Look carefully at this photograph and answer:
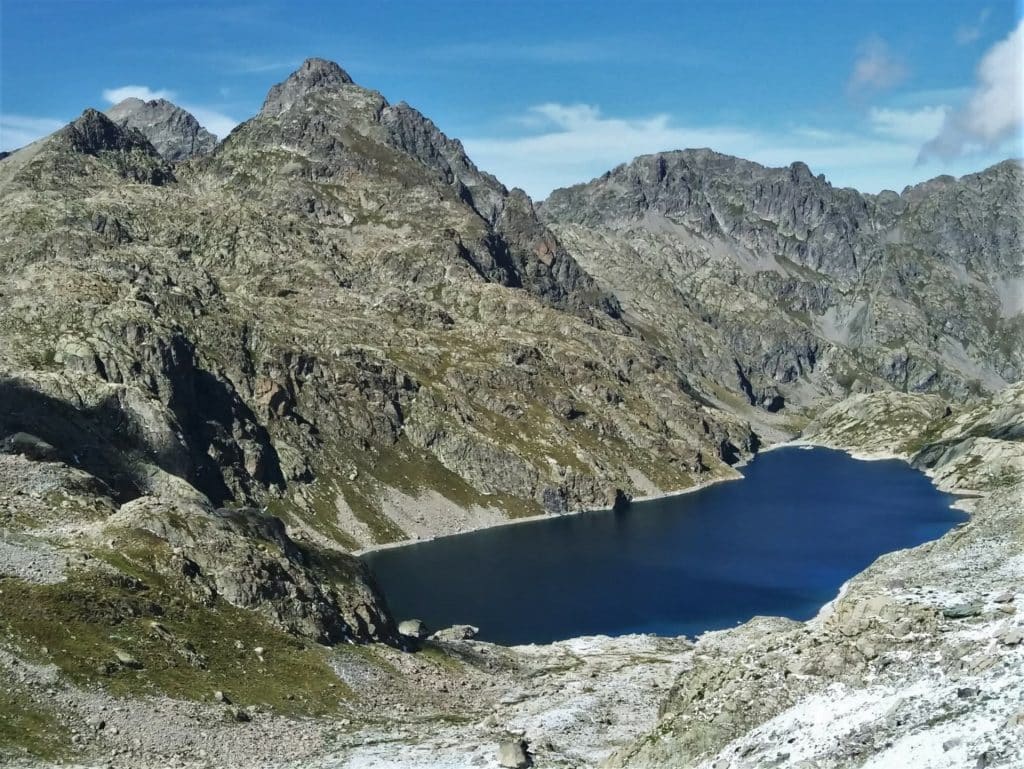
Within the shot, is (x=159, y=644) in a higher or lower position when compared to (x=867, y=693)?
lower

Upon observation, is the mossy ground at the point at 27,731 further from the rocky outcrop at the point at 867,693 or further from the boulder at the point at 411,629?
the boulder at the point at 411,629

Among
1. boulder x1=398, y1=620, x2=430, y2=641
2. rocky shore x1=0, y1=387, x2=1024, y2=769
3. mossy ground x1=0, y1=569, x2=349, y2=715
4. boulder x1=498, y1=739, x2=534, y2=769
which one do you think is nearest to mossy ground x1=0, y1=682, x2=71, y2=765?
rocky shore x1=0, y1=387, x2=1024, y2=769

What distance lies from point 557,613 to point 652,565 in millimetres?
43712

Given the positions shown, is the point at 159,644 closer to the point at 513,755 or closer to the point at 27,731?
the point at 27,731

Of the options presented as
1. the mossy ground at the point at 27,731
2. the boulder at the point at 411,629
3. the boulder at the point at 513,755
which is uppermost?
the mossy ground at the point at 27,731

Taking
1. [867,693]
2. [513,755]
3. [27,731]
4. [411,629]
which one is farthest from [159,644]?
[867,693]

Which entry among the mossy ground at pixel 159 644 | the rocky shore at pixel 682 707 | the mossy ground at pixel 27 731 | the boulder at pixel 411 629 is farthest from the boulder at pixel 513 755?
the boulder at pixel 411 629

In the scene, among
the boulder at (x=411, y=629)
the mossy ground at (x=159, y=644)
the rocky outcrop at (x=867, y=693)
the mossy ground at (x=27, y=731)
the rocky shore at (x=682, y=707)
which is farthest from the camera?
the boulder at (x=411, y=629)

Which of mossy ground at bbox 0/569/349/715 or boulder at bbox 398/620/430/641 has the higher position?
mossy ground at bbox 0/569/349/715

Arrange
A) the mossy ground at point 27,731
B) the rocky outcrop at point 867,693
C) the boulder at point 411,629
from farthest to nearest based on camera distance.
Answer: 1. the boulder at point 411,629
2. the mossy ground at point 27,731
3. the rocky outcrop at point 867,693

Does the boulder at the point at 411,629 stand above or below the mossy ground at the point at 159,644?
below

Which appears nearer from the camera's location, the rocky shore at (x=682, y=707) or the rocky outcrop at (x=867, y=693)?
the rocky outcrop at (x=867, y=693)

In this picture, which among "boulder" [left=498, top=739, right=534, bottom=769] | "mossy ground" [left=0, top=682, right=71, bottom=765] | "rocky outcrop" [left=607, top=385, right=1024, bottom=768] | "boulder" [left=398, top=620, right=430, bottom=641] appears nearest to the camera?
"rocky outcrop" [left=607, top=385, right=1024, bottom=768]

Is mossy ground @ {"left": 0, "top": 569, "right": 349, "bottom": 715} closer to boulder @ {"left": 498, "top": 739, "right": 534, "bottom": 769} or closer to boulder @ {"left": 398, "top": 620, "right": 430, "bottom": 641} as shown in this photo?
boulder @ {"left": 498, "top": 739, "right": 534, "bottom": 769}
